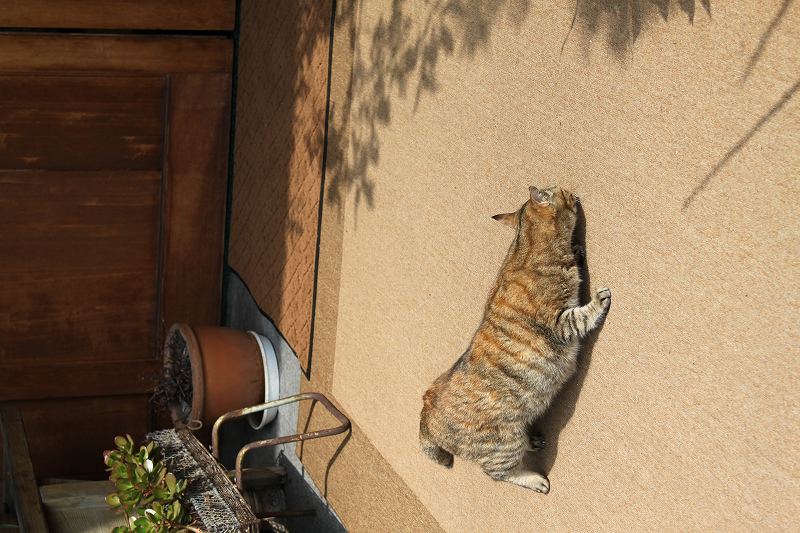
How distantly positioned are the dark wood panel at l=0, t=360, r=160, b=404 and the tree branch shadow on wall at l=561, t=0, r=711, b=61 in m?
3.88

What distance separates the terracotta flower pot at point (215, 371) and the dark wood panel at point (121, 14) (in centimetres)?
158

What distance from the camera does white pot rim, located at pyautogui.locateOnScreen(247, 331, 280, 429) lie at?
17.3ft

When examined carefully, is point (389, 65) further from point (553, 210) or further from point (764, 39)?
point (764, 39)

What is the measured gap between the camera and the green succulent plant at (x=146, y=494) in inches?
153

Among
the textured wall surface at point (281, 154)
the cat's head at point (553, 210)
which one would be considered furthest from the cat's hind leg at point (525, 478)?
the textured wall surface at point (281, 154)

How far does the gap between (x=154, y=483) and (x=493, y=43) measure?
2177 mm

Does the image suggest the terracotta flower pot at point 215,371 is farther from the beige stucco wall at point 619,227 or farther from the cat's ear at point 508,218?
the cat's ear at point 508,218

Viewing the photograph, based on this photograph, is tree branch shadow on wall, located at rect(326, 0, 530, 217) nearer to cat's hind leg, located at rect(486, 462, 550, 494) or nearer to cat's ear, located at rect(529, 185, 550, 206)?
cat's ear, located at rect(529, 185, 550, 206)

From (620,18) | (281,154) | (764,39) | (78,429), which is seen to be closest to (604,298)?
(620,18)

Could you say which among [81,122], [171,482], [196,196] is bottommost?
[171,482]

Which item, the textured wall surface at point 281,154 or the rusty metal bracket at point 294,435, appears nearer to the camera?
the rusty metal bracket at point 294,435

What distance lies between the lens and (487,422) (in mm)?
3061

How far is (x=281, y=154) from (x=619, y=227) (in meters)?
2.68

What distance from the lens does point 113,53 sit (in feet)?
17.7
